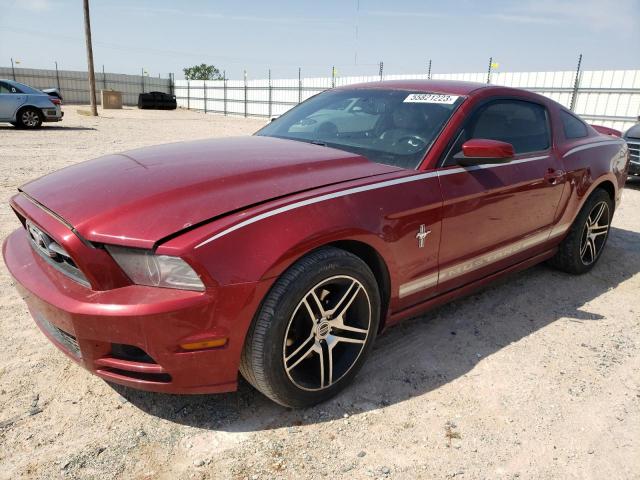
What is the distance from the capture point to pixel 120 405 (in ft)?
7.51

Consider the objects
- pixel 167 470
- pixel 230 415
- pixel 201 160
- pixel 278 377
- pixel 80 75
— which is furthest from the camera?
pixel 80 75

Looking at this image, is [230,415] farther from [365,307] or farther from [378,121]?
[378,121]

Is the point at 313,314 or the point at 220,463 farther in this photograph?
the point at 313,314

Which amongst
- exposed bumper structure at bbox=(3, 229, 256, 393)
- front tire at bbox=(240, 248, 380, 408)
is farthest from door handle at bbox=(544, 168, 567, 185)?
exposed bumper structure at bbox=(3, 229, 256, 393)

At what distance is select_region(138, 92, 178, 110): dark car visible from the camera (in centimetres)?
3294

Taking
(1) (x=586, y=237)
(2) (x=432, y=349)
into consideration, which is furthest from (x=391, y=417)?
(1) (x=586, y=237)

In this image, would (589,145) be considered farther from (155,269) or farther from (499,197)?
(155,269)

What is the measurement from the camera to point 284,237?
1966 millimetres

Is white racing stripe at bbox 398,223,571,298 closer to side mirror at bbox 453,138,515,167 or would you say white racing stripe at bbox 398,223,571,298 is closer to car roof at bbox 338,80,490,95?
side mirror at bbox 453,138,515,167

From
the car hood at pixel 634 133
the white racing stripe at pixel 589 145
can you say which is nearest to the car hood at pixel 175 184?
the white racing stripe at pixel 589 145

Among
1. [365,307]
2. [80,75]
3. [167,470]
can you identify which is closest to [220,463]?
[167,470]

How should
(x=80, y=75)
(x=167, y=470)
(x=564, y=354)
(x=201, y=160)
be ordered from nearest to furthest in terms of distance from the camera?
(x=167, y=470), (x=201, y=160), (x=564, y=354), (x=80, y=75)

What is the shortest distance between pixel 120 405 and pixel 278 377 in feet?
2.67

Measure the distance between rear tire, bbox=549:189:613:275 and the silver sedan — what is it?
15.3 m
